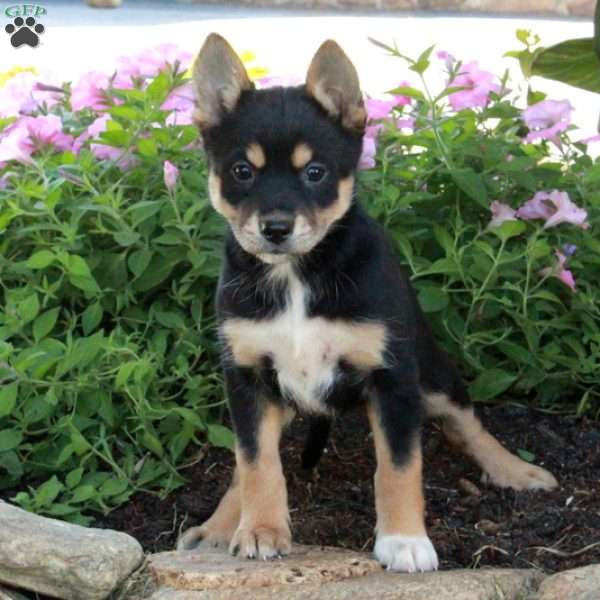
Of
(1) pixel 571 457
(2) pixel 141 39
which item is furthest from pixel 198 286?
(2) pixel 141 39

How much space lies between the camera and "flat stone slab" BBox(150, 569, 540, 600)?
3.21m

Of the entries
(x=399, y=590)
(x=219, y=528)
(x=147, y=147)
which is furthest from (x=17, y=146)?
(x=399, y=590)

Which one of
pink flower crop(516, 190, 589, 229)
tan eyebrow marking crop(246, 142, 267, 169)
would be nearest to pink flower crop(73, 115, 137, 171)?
tan eyebrow marking crop(246, 142, 267, 169)

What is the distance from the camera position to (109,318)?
15.0 ft

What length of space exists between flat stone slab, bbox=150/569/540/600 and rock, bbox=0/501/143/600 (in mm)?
130

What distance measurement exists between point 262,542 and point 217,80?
4.25 ft

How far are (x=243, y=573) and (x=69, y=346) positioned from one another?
1101 mm

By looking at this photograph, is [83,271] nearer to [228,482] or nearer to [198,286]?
[198,286]

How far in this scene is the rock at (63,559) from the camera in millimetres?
3238

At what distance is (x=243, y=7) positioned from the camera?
16.8 meters

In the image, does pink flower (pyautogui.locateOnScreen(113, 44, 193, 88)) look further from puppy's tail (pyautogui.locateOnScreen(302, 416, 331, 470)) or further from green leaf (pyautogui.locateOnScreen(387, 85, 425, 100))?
puppy's tail (pyautogui.locateOnScreen(302, 416, 331, 470))

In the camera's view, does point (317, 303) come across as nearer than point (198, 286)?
Yes

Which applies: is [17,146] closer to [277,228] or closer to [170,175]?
[170,175]

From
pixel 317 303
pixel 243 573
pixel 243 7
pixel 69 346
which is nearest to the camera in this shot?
pixel 243 573
